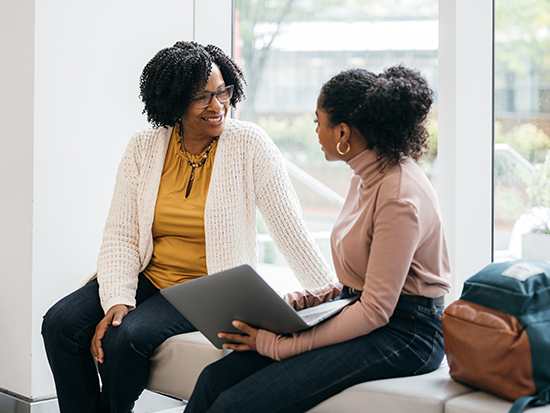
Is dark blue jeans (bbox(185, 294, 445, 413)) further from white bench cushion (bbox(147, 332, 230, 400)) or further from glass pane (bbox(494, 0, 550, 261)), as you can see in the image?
glass pane (bbox(494, 0, 550, 261))

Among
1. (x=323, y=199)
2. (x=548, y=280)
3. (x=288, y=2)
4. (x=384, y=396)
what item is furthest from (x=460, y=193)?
(x=288, y=2)

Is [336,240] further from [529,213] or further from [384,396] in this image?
[529,213]

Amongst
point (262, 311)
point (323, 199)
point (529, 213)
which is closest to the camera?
point (262, 311)

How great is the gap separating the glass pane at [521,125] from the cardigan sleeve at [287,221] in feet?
2.03

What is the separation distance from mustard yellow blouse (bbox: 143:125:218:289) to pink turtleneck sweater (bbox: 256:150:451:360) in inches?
22.4

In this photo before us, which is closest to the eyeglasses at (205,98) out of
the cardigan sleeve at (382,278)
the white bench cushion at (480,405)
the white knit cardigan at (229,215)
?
the white knit cardigan at (229,215)

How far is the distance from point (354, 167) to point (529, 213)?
781mm

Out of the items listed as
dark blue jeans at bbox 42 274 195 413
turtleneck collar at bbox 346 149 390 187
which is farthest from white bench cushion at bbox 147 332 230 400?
turtleneck collar at bbox 346 149 390 187

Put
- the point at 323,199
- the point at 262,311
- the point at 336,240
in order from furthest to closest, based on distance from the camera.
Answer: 1. the point at 323,199
2. the point at 336,240
3. the point at 262,311

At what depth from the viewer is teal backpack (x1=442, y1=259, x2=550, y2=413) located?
3.51ft

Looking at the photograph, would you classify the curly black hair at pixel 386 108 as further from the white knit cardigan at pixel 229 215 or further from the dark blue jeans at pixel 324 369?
Result: the white knit cardigan at pixel 229 215

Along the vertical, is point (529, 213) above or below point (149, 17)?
below

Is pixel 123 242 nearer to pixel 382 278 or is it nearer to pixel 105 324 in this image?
pixel 105 324

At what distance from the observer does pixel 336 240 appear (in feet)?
4.60
